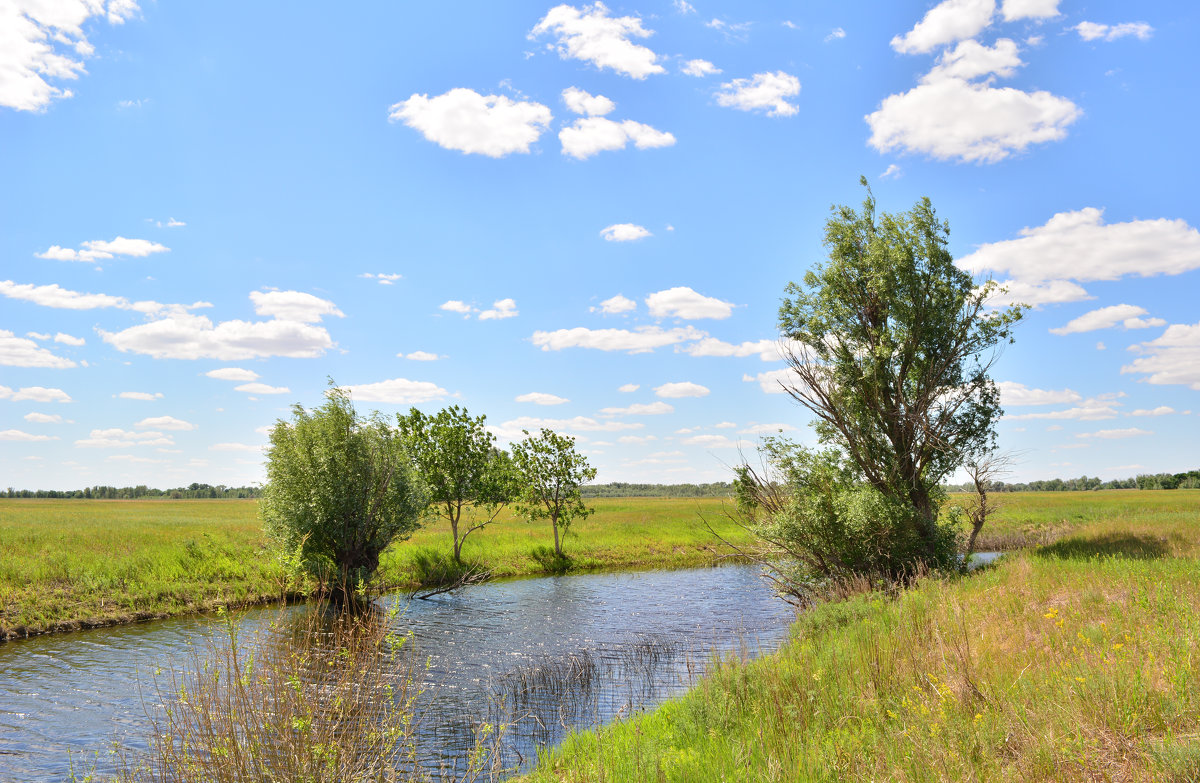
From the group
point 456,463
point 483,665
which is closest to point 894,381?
point 483,665

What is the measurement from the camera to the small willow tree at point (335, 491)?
107 feet

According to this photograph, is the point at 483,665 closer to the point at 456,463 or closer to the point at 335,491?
the point at 335,491

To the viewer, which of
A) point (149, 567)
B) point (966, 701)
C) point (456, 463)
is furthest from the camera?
point (456, 463)

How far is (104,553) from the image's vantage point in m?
33.6

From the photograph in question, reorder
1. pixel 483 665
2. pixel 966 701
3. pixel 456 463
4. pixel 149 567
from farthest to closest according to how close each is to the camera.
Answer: pixel 456 463
pixel 149 567
pixel 483 665
pixel 966 701

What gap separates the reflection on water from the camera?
14.7 metres

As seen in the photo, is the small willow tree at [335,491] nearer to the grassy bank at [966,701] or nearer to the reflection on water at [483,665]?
the reflection on water at [483,665]

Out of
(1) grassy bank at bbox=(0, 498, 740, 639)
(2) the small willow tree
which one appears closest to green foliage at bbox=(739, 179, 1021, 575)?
(1) grassy bank at bbox=(0, 498, 740, 639)

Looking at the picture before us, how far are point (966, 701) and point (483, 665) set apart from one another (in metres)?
16.1

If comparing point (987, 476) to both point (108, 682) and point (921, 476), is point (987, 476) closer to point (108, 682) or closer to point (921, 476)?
point (921, 476)

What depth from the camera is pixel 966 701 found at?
887 centimetres

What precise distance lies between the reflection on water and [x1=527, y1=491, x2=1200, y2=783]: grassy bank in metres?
1.67

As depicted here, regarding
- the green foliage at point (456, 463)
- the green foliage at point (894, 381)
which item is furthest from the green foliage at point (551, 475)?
the green foliage at point (894, 381)

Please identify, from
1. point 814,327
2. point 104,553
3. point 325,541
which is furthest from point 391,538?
point 814,327
